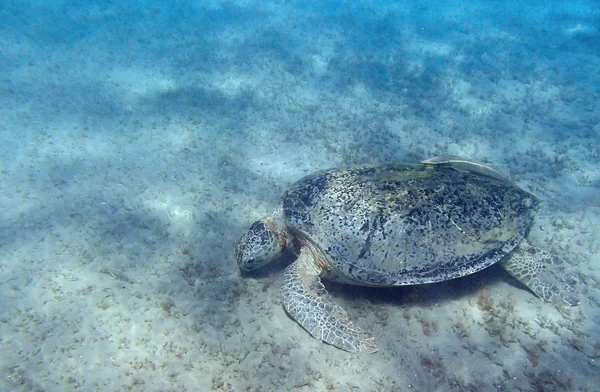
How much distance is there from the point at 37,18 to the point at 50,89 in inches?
279

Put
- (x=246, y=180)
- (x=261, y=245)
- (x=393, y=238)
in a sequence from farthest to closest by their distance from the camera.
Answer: (x=246, y=180) < (x=261, y=245) < (x=393, y=238)

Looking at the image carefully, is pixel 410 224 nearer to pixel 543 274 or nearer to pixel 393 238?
pixel 393 238

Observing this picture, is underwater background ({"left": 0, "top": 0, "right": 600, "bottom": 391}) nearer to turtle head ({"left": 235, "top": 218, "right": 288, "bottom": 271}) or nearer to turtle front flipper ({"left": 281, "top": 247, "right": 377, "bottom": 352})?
turtle front flipper ({"left": 281, "top": 247, "right": 377, "bottom": 352})

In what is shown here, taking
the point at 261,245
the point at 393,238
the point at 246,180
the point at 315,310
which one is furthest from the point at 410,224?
the point at 246,180

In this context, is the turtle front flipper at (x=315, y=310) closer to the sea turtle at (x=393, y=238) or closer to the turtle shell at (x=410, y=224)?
the sea turtle at (x=393, y=238)

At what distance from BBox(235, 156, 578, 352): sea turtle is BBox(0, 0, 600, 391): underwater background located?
268mm

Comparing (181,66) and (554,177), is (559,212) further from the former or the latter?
(181,66)

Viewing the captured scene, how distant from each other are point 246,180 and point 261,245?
1926mm

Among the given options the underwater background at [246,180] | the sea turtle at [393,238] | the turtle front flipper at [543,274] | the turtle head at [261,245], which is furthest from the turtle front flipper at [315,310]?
the turtle front flipper at [543,274]

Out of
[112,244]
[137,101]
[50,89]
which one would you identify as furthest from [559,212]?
[50,89]

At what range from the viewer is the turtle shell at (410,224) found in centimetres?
351

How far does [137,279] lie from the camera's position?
4.13 metres

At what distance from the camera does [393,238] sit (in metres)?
3.54

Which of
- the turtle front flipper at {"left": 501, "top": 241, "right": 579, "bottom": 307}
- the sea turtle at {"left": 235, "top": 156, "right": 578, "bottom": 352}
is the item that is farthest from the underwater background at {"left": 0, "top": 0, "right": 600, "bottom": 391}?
the sea turtle at {"left": 235, "top": 156, "right": 578, "bottom": 352}
